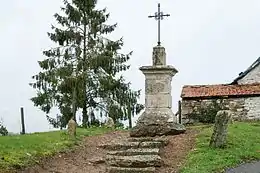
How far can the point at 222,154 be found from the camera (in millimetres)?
11883

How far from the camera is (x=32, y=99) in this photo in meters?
30.6

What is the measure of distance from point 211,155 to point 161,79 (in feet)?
16.0

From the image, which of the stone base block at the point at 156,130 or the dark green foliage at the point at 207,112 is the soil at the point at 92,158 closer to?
the stone base block at the point at 156,130

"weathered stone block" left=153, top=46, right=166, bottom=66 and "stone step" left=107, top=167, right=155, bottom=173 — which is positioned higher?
"weathered stone block" left=153, top=46, right=166, bottom=66

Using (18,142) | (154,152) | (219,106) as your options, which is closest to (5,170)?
(18,142)

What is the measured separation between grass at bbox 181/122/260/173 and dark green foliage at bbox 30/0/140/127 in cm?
1528

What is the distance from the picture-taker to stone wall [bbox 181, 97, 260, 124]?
2684cm

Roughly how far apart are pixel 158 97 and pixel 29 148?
5461mm

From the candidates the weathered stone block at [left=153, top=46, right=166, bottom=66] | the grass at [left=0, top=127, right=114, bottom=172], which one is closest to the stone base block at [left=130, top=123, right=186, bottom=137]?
the grass at [left=0, top=127, right=114, bottom=172]

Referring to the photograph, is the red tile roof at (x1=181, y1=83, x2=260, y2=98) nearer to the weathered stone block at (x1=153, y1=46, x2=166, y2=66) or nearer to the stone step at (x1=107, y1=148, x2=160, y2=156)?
the weathered stone block at (x1=153, y1=46, x2=166, y2=66)

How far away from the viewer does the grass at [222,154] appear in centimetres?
1059

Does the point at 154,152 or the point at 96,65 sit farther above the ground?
the point at 96,65

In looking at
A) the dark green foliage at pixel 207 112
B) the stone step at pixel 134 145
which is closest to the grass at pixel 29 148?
the stone step at pixel 134 145

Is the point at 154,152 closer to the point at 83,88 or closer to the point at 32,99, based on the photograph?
the point at 83,88
